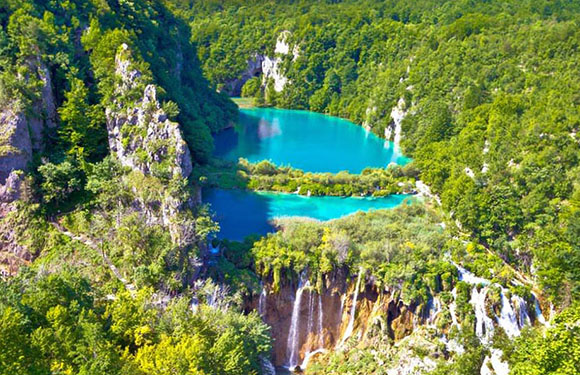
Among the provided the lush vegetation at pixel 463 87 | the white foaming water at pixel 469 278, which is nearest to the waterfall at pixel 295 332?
→ the white foaming water at pixel 469 278

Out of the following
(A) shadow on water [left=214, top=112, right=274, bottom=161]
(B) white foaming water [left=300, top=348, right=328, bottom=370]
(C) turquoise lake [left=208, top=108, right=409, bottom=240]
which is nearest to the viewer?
(B) white foaming water [left=300, top=348, right=328, bottom=370]

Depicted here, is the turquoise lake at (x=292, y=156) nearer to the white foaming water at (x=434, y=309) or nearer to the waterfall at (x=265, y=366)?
the waterfall at (x=265, y=366)

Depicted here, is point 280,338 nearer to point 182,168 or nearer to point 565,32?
point 182,168

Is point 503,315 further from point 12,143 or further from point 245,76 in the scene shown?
point 245,76

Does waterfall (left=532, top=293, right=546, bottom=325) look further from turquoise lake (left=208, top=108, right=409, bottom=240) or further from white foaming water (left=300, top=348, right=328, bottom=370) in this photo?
turquoise lake (left=208, top=108, right=409, bottom=240)

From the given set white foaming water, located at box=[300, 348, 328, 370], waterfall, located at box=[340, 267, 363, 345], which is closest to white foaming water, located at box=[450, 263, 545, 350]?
waterfall, located at box=[340, 267, 363, 345]

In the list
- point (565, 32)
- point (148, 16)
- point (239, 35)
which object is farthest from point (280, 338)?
point (239, 35)

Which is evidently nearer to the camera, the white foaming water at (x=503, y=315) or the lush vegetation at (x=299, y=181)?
the white foaming water at (x=503, y=315)
